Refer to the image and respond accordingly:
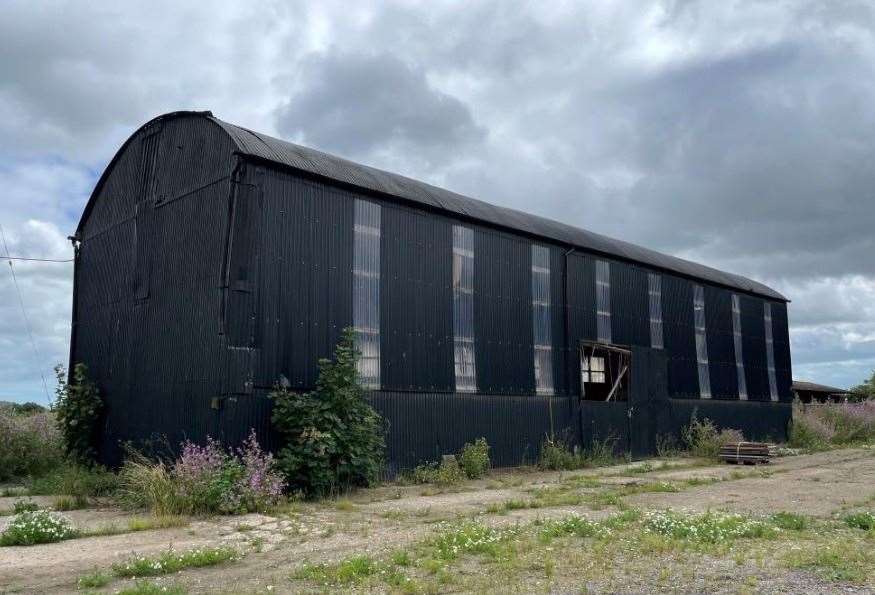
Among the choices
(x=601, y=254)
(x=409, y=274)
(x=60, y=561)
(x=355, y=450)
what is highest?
(x=601, y=254)

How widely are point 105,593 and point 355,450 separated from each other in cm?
768

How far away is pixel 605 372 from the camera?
25625 millimetres

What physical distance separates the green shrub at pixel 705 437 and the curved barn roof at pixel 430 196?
5.79 metres

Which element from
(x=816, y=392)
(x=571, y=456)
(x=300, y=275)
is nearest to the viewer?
(x=300, y=275)

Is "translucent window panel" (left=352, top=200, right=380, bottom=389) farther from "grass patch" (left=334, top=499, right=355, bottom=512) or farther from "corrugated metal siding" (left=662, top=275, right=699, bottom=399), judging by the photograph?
"corrugated metal siding" (left=662, top=275, right=699, bottom=399)

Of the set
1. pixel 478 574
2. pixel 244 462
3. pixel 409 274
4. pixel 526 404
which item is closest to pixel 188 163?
pixel 409 274

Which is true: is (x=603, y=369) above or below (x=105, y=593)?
above

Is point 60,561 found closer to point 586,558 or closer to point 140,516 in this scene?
point 140,516

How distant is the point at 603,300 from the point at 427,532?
51.1ft

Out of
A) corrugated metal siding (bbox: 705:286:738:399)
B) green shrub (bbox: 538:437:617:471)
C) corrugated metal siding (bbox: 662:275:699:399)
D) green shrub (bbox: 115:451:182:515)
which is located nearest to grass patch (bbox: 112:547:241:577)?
green shrub (bbox: 115:451:182:515)

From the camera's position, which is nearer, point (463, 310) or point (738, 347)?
point (463, 310)

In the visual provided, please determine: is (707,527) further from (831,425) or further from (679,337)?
(831,425)

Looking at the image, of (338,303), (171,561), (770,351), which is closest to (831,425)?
(770,351)

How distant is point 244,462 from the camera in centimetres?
1435
